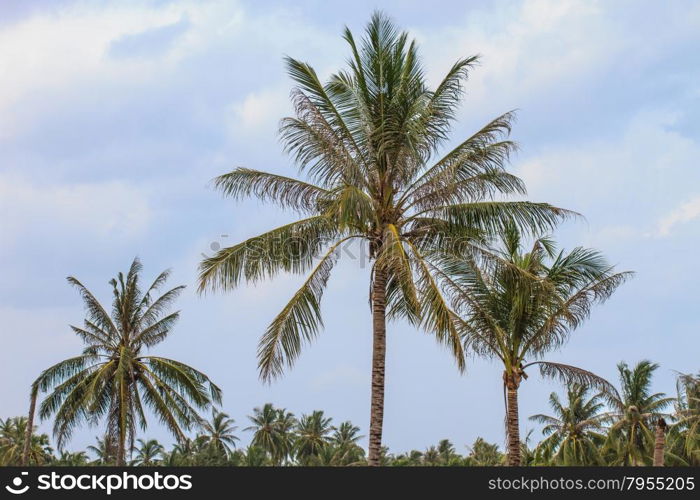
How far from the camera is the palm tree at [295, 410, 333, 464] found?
7569 centimetres

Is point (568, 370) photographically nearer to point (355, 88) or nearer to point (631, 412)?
point (355, 88)

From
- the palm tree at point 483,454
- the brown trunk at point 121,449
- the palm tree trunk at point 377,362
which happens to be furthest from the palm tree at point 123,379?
the palm tree at point 483,454

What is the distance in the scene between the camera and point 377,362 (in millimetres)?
18453

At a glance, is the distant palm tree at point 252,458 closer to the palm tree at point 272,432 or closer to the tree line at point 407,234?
the palm tree at point 272,432

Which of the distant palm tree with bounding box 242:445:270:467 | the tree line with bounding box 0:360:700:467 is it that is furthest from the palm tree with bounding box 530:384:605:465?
the distant palm tree with bounding box 242:445:270:467

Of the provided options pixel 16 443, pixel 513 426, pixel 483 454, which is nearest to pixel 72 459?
pixel 16 443

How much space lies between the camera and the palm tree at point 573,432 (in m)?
46.2

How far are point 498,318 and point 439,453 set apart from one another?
220 feet

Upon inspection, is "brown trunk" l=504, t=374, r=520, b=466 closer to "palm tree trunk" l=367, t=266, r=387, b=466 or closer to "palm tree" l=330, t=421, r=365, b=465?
"palm tree trunk" l=367, t=266, r=387, b=466

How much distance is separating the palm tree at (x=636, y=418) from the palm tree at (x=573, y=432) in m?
1.51

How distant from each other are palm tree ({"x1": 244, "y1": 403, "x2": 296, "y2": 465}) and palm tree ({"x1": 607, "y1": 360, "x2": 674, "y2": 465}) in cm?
3557
